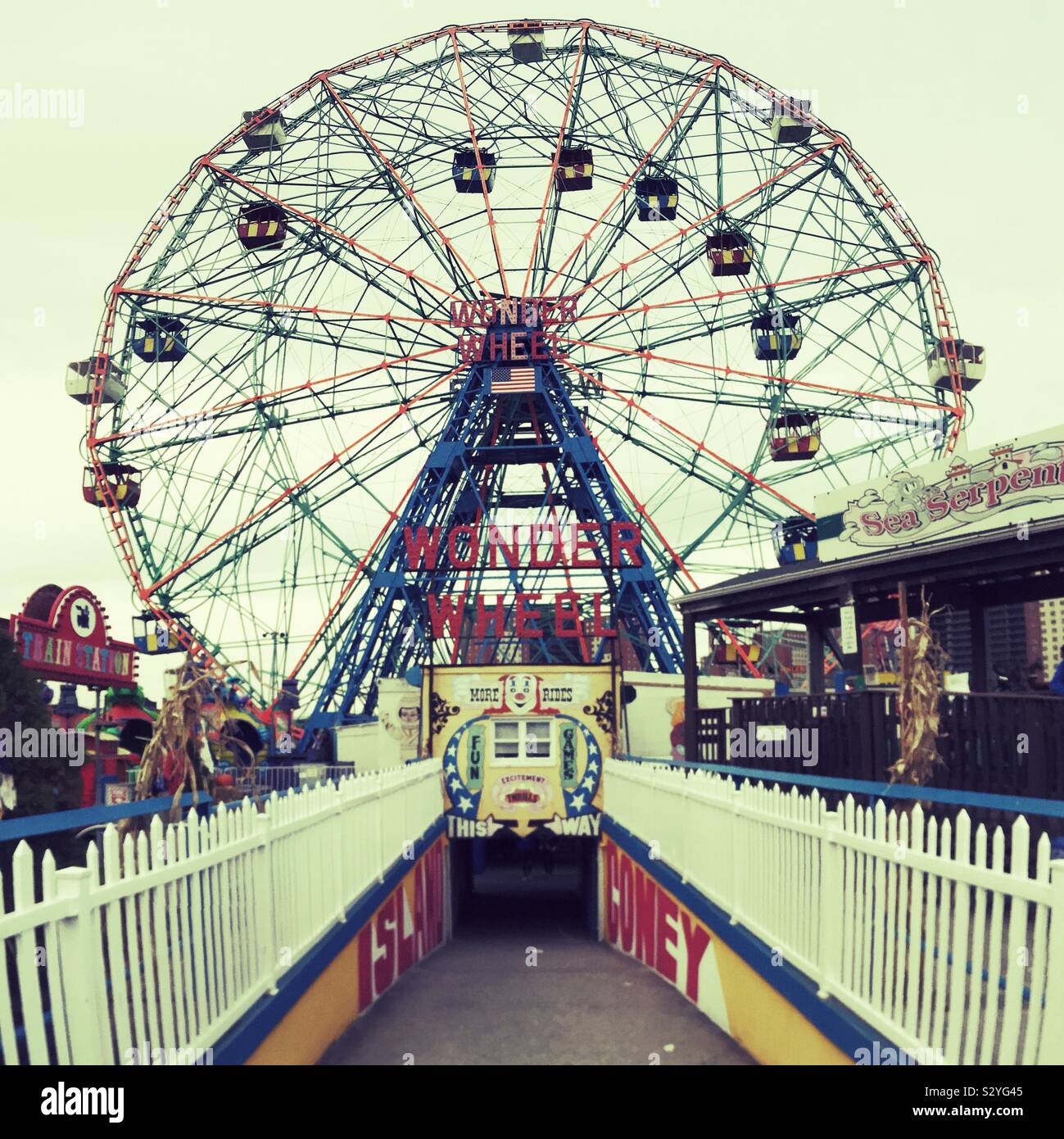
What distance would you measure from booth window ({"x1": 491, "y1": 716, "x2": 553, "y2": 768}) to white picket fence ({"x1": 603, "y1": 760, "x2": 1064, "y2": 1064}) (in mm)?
8017

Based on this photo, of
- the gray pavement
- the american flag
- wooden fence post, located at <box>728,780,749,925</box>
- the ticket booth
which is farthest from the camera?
the american flag

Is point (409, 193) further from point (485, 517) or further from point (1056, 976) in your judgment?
point (1056, 976)

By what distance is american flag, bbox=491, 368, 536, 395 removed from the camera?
3122cm

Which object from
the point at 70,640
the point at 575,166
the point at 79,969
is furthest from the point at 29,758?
the point at 575,166

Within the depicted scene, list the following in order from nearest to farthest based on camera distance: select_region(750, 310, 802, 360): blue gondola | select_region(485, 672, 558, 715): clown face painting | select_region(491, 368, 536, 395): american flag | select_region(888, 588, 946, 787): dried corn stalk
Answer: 1. select_region(888, 588, 946, 787): dried corn stalk
2. select_region(485, 672, 558, 715): clown face painting
3. select_region(750, 310, 802, 360): blue gondola
4. select_region(491, 368, 536, 395): american flag

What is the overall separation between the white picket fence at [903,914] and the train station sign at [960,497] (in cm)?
694

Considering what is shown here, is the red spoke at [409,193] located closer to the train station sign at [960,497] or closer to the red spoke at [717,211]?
the red spoke at [717,211]

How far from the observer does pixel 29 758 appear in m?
19.7

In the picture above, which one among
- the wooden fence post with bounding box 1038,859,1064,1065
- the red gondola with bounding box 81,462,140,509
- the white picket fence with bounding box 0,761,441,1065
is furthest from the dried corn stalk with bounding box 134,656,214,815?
the red gondola with bounding box 81,462,140,509

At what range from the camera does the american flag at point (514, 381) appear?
31219mm

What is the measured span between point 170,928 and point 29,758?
16.2m

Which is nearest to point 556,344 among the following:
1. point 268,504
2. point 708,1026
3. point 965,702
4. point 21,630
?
point 268,504

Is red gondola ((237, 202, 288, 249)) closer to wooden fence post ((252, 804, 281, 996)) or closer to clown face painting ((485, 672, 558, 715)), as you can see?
clown face painting ((485, 672, 558, 715))

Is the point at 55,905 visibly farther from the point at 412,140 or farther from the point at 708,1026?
the point at 412,140
